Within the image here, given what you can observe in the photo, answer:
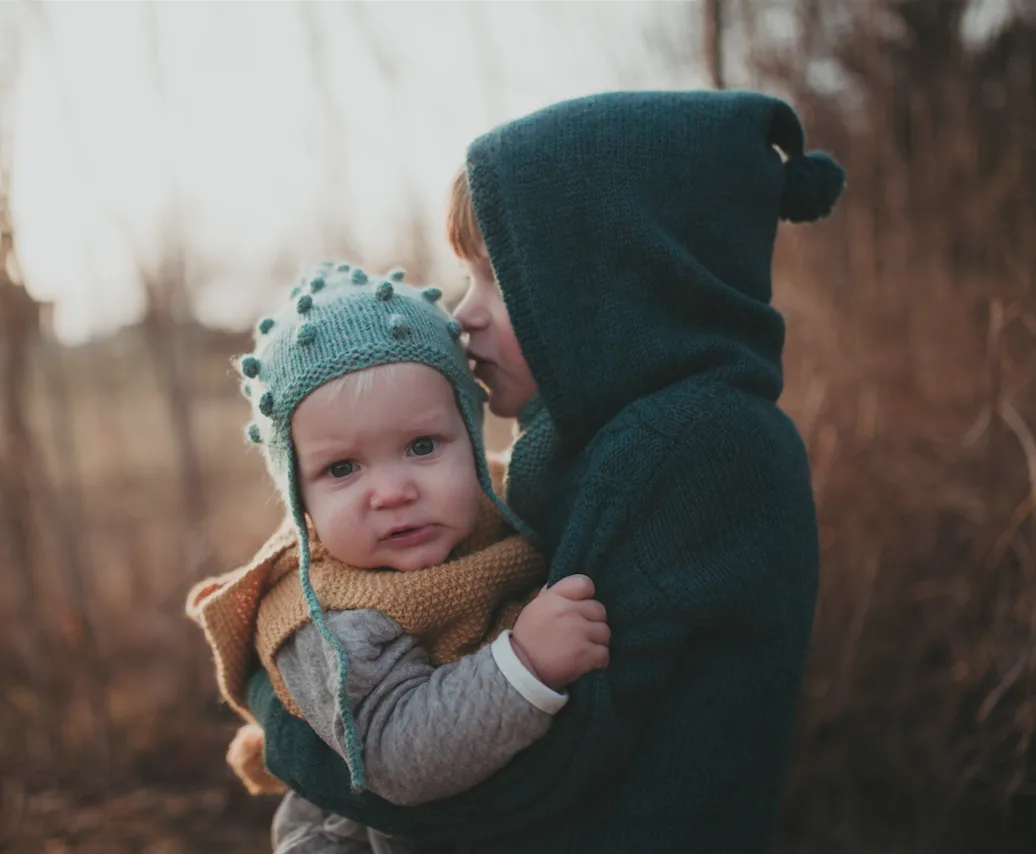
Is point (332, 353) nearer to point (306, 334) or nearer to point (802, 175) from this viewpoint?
point (306, 334)

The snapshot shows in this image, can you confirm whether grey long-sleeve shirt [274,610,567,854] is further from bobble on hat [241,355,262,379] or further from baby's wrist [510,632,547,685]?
bobble on hat [241,355,262,379]

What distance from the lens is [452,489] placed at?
1556 millimetres

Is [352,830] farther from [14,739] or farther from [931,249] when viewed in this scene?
[931,249]

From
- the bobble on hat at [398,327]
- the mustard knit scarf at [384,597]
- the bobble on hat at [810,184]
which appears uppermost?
the bobble on hat at [810,184]

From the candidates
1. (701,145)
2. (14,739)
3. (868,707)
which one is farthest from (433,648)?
(14,739)

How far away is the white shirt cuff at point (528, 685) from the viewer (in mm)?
1382

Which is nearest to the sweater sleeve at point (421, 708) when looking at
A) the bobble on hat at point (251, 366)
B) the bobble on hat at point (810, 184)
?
the bobble on hat at point (251, 366)

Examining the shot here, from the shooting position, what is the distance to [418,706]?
4.58 ft

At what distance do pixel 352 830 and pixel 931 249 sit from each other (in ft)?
10.4

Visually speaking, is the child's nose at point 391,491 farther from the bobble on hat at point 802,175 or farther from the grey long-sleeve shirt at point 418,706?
the bobble on hat at point 802,175

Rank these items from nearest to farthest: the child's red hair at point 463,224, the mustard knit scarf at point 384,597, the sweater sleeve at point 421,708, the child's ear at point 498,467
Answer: the sweater sleeve at point 421,708 → the mustard knit scarf at point 384,597 → the child's red hair at point 463,224 → the child's ear at point 498,467

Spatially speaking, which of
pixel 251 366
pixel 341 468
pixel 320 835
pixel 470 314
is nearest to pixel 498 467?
pixel 470 314

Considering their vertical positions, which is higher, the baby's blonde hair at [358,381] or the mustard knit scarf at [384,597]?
the baby's blonde hair at [358,381]

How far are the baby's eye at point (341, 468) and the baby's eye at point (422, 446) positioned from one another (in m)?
0.10
